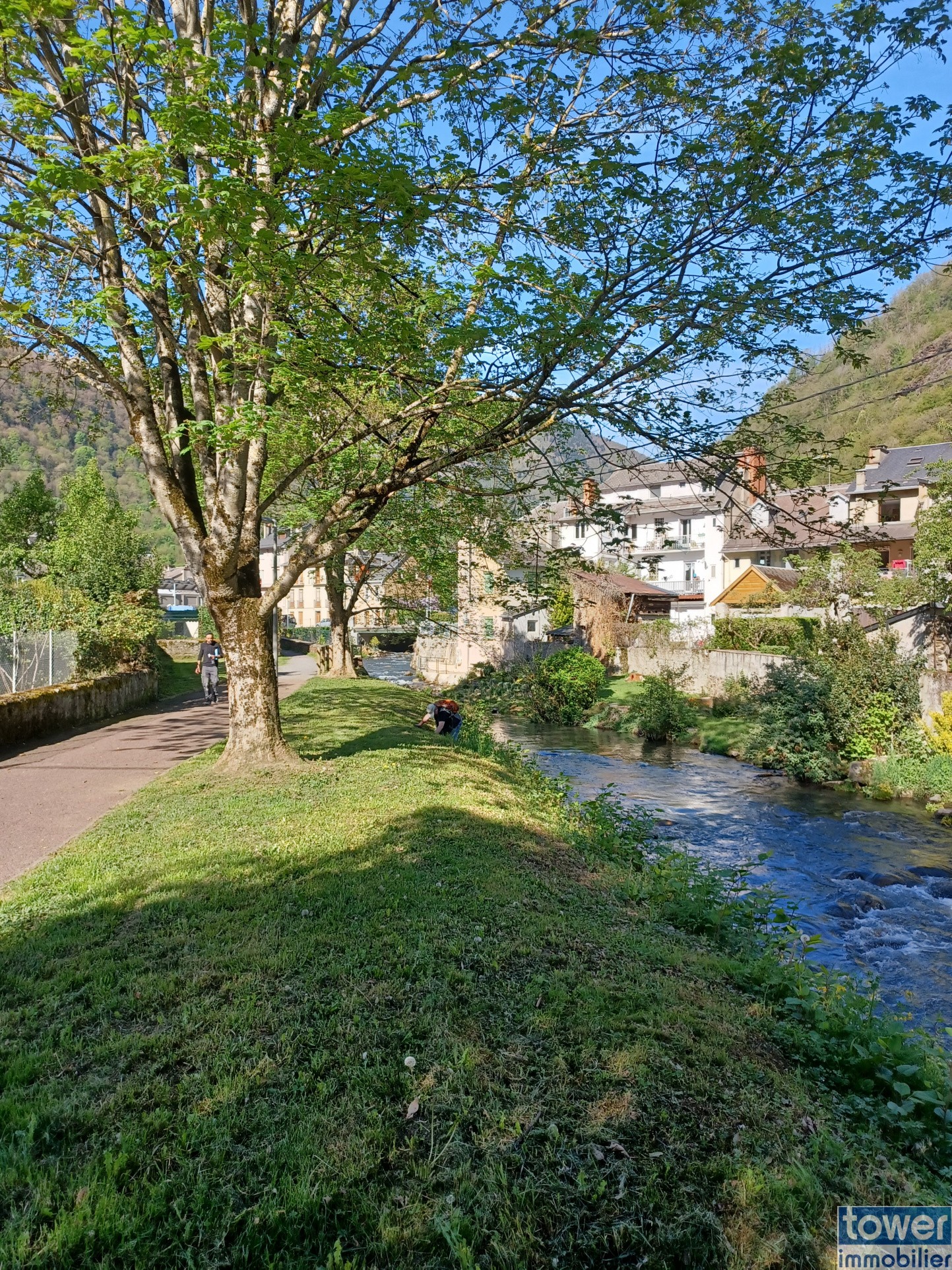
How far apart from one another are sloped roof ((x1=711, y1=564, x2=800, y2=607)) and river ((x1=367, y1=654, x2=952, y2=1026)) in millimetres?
20464

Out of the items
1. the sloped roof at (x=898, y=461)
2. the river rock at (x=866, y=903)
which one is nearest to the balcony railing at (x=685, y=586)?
the sloped roof at (x=898, y=461)

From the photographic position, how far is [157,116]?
6645mm

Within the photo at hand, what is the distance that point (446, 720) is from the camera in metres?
17.2

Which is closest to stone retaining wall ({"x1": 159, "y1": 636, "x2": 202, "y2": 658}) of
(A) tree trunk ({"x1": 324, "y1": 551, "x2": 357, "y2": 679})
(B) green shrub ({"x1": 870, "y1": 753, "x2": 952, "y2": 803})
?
(A) tree trunk ({"x1": 324, "y1": 551, "x2": 357, "y2": 679})

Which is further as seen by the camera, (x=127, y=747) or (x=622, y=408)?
(x=127, y=747)

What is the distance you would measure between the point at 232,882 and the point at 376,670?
3850 cm

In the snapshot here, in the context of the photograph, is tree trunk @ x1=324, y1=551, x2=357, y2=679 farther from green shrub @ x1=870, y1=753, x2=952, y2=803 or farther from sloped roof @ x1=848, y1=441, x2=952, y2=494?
sloped roof @ x1=848, y1=441, x2=952, y2=494

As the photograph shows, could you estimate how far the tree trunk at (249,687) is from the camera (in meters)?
10.4

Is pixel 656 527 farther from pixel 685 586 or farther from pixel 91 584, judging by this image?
pixel 685 586

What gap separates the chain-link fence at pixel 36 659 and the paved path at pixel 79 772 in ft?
4.65

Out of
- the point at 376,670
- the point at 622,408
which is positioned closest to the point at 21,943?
the point at 622,408

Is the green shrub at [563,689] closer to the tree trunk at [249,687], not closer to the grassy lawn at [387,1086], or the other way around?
the tree trunk at [249,687]

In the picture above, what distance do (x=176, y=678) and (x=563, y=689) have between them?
50.2ft

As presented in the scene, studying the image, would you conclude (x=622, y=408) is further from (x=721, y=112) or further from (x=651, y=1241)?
(x=651, y=1241)
